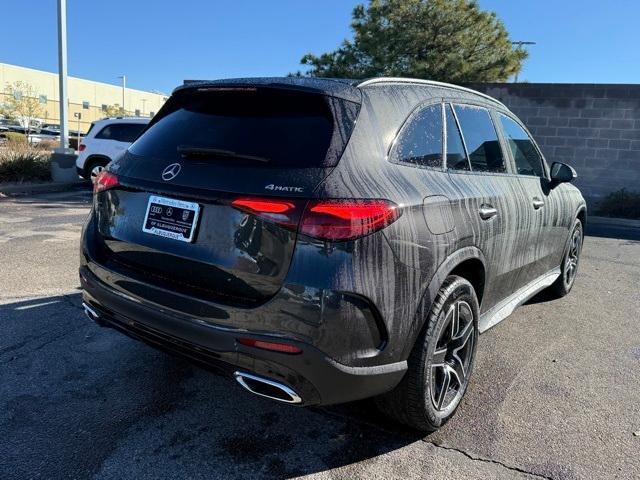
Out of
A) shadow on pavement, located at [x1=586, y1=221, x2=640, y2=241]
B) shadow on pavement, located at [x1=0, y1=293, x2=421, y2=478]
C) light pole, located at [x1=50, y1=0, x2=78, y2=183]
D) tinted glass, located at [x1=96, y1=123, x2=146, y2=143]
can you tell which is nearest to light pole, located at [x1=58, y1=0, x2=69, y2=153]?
light pole, located at [x1=50, y1=0, x2=78, y2=183]

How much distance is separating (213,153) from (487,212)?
5.20ft

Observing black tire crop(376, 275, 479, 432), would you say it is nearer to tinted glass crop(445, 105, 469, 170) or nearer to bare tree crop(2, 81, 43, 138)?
tinted glass crop(445, 105, 469, 170)

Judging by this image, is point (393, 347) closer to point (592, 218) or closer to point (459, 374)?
point (459, 374)

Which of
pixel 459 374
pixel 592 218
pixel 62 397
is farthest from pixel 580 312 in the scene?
pixel 592 218

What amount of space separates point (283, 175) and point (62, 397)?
190 centimetres

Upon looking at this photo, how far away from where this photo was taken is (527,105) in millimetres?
13031

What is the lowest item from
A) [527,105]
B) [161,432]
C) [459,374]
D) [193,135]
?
[161,432]

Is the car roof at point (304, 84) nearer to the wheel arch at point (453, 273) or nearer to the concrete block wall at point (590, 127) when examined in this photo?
the wheel arch at point (453, 273)

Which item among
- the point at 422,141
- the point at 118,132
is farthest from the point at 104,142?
the point at 422,141

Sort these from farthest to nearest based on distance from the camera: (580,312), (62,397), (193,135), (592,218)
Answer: (592,218) < (580,312) < (62,397) < (193,135)

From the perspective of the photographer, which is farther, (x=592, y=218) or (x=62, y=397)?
(x=592, y=218)

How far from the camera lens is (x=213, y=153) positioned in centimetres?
236

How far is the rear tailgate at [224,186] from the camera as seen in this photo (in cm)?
216

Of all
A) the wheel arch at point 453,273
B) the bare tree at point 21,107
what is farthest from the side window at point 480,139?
the bare tree at point 21,107
